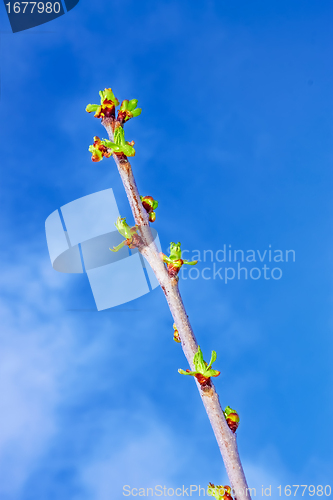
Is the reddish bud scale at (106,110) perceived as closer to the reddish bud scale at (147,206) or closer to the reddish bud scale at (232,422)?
the reddish bud scale at (147,206)

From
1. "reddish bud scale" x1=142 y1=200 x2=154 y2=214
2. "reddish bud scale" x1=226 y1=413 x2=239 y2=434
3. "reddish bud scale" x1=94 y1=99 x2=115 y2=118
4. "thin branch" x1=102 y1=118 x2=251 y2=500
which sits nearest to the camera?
"thin branch" x1=102 y1=118 x2=251 y2=500

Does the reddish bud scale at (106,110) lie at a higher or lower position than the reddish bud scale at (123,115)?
higher

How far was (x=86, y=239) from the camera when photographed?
5.79m

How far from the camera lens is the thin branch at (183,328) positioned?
3.38 meters

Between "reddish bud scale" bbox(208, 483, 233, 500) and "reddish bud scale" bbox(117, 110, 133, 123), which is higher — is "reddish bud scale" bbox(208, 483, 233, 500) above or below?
below

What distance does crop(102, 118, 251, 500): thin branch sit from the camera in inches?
133

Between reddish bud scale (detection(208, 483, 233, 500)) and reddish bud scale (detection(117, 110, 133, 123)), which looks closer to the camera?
reddish bud scale (detection(208, 483, 233, 500))

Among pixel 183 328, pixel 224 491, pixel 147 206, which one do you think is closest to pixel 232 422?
pixel 224 491

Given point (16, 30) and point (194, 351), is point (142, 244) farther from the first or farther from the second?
point (16, 30)

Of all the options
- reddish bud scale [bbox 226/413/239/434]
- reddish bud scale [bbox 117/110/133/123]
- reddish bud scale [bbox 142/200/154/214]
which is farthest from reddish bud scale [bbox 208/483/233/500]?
reddish bud scale [bbox 117/110/133/123]

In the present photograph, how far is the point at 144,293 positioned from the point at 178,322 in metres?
2.91

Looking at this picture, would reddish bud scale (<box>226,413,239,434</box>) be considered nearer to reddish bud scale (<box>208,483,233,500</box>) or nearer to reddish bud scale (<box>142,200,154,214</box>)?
reddish bud scale (<box>208,483,233,500</box>)

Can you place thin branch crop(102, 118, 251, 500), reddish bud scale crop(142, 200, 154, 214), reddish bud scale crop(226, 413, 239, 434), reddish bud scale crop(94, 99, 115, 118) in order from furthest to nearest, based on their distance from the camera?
reddish bud scale crop(142, 200, 154, 214) → reddish bud scale crop(94, 99, 115, 118) → reddish bud scale crop(226, 413, 239, 434) → thin branch crop(102, 118, 251, 500)

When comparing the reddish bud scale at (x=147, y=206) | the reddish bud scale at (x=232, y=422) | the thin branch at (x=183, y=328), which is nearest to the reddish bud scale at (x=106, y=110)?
the thin branch at (x=183, y=328)
